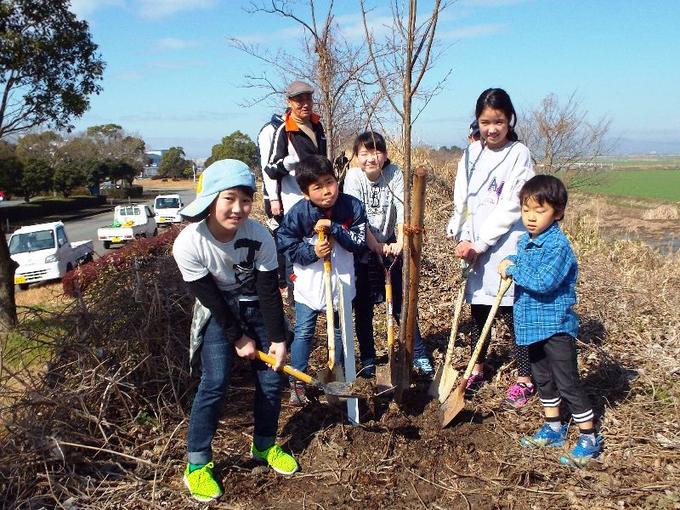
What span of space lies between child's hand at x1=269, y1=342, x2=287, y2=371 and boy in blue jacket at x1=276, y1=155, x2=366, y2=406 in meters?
0.54

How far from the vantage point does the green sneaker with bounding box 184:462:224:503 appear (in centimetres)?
245

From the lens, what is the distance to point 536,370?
109 inches

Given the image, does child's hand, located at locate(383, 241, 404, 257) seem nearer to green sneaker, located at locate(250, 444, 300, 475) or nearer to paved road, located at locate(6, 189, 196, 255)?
green sneaker, located at locate(250, 444, 300, 475)

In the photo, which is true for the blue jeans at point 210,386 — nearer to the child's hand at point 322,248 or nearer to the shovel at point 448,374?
the child's hand at point 322,248

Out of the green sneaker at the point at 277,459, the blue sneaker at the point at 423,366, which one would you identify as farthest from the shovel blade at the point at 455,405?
the green sneaker at the point at 277,459

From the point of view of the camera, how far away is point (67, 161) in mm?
43375

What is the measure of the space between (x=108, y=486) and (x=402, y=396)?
1563 millimetres

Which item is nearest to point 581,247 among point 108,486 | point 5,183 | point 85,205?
point 108,486

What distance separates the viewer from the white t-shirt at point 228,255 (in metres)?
Answer: 2.36

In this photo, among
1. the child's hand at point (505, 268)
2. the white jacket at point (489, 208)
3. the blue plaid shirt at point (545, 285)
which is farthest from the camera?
the white jacket at point (489, 208)

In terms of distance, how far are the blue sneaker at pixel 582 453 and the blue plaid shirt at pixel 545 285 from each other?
1.70 ft

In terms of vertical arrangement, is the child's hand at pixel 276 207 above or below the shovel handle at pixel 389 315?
above

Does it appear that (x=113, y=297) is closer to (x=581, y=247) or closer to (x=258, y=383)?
(x=258, y=383)

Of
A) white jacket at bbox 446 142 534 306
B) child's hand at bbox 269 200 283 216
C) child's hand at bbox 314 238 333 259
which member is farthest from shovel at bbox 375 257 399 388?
child's hand at bbox 269 200 283 216
